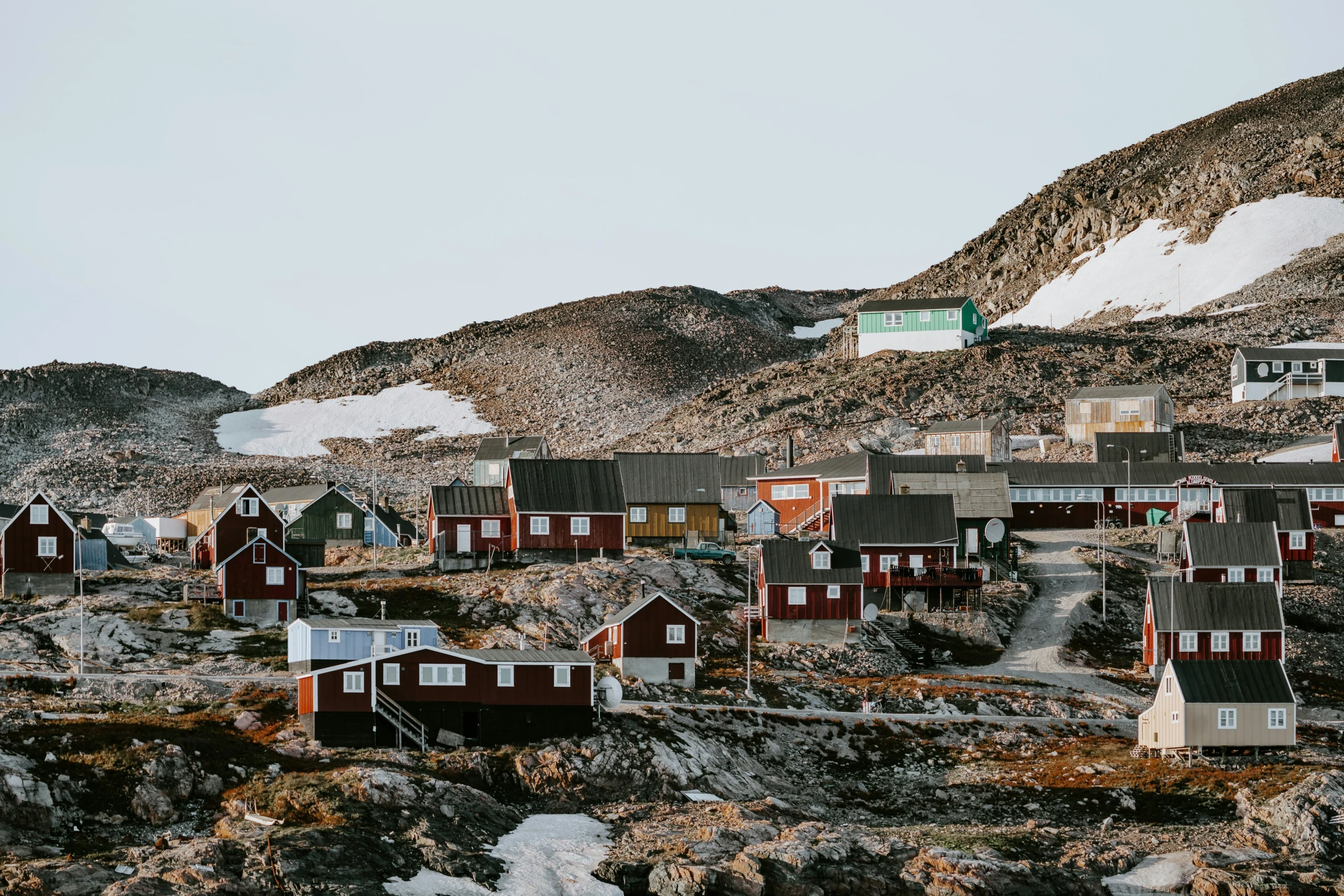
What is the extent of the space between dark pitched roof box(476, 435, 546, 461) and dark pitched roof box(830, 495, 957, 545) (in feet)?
112

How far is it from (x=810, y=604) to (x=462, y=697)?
77.2 ft

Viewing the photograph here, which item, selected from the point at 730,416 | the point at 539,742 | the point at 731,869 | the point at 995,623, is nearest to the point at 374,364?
the point at 730,416

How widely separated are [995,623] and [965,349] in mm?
63470

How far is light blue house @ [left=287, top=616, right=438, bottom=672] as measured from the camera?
69.7m

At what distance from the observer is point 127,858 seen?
5091 cm

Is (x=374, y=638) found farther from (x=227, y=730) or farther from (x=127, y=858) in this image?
(x=127, y=858)

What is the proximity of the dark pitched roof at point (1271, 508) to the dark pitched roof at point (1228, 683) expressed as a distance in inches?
1090

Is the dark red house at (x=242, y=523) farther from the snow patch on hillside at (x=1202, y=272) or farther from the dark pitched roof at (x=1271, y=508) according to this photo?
the snow patch on hillside at (x=1202, y=272)

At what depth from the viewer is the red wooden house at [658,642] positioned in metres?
76.5

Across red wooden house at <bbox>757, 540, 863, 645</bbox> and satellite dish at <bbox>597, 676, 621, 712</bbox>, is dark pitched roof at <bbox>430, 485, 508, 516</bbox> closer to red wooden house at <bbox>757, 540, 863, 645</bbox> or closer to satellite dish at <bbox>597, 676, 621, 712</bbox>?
red wooden house at <bbox>757, 540, 863, 645</bbox>

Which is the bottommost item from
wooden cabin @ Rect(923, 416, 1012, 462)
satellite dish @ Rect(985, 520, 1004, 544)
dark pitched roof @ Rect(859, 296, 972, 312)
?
satellite dish @ Rect(985, 520, 1004, 544)

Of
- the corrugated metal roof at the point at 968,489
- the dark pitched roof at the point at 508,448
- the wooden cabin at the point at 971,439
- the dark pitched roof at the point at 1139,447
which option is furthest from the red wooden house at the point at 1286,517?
the dark pitched roof at the point at 508,448

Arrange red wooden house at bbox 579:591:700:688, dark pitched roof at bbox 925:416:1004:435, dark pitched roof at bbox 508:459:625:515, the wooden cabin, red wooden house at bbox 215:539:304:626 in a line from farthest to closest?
dark pitched roof at bbox 925:416:1004:435 → the wooden cabin → dark pitched roof at bbox 508:459:625:515 → red wooden house at bbox 215:539:304:626 → red wooden house at bbox 579:591:700:688

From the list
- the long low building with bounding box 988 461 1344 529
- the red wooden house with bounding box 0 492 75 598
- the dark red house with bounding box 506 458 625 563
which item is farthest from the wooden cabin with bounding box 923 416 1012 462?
the red wooden house with bounding box 0 492 75 598
